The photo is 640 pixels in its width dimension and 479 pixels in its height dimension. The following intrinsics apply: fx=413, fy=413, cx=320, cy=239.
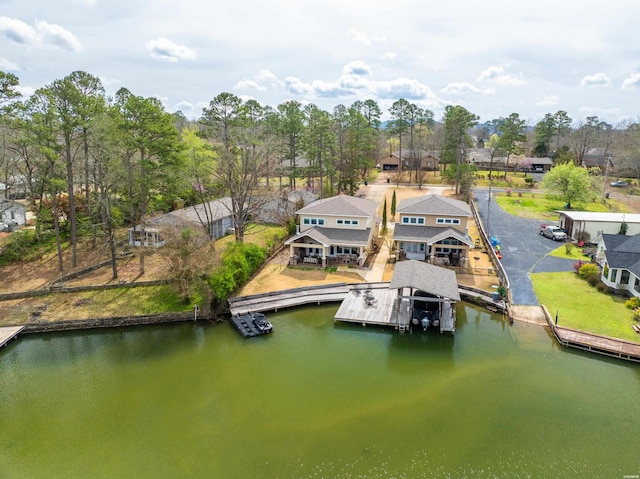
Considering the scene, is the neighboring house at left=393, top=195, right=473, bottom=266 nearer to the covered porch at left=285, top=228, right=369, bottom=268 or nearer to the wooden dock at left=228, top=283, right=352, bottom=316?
the covered porch at left=285, top=228, right=369, bottom=268

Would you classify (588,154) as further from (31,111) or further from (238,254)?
(31,111)

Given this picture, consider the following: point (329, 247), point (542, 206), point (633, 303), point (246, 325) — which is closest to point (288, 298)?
point (246, 325)

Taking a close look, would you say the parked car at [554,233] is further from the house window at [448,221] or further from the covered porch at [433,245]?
the covered porch at [433,245]

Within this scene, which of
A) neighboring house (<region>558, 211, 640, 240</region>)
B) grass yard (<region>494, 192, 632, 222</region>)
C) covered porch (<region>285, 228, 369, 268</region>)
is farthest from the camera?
grass yard (<region>494, 192, 632, 222</region>)

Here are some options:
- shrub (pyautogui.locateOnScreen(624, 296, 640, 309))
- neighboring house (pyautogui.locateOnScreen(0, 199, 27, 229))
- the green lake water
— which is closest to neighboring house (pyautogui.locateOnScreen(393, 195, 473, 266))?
the green lake water

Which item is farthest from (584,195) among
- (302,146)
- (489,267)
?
(302,146)

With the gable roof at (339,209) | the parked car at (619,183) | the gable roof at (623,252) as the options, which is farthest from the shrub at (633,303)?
the parked car at (619,183)

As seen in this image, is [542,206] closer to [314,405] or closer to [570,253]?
[570,253]
